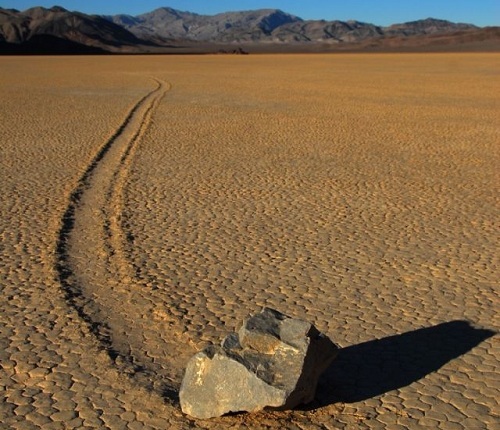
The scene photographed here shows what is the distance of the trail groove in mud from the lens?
4.79 meters

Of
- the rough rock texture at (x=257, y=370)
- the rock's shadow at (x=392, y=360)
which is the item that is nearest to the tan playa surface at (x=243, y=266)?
the rock's shadow at (x=392, y=360)

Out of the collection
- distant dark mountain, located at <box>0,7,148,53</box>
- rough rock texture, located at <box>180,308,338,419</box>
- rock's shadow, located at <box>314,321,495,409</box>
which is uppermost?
rough rock texture, located at <box>180,308,338,419</box>

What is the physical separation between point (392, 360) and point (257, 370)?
1164mm

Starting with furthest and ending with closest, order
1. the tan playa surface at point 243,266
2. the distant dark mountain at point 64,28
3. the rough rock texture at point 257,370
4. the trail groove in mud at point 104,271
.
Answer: the distant dark mountain at point 64,28
the trail groove in mud at point 104,271
the tan playa surface at point 243,266
the rough rock texture at point 257,370

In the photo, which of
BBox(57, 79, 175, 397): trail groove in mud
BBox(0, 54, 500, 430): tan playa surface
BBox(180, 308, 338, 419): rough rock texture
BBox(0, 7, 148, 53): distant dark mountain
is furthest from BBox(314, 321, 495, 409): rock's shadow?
BBox(0, 7, 148, 53): distant dark mountain

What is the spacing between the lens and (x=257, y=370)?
379 centimetres

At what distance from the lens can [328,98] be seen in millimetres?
22906

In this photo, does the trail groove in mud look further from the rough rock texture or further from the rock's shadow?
the rock's shadow

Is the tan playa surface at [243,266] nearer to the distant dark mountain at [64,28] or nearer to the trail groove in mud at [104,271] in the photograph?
the trail groove in mud at [104,271]

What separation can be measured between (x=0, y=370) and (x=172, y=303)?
1.39 metres

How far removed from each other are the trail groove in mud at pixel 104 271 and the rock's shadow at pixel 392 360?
35.3 inches

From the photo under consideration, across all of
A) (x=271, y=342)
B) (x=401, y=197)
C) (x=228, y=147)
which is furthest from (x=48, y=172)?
(x=271, y=342)

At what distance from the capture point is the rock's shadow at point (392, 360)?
4.27 metres

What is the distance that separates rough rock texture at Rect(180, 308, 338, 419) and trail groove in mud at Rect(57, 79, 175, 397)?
388 millimetres
